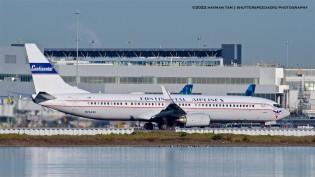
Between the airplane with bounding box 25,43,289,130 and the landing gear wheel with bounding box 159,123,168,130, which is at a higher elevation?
the airplane with bounding box 25,43,289,130

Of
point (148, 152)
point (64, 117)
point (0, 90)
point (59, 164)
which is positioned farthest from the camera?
point (0, 90)

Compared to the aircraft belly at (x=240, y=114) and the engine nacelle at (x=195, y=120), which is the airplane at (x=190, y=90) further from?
the engine nacelle at (x=195, y=120)

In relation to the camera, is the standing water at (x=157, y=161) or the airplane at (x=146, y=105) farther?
the airplane at (x=146, y=105)

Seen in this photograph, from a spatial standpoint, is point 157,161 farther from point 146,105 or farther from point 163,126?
point 163,126

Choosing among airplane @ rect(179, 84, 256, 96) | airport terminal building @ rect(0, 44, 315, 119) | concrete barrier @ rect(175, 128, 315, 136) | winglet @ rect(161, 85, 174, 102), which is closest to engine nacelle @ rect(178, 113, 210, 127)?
winglet @ rect(161, 85, 174, 102)

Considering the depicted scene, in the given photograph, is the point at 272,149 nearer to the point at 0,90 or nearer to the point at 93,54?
the point at 0,90

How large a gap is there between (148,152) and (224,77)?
163 feet

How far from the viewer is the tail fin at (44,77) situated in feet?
332

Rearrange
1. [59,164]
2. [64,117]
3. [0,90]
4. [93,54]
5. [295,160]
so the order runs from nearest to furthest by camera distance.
A: [59,164]
[295,160]
[64,117]
[0,90]
[93,54]

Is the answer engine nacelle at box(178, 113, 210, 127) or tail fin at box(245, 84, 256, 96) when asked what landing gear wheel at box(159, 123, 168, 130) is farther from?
tail fin at box(245, 84, 256, 96)

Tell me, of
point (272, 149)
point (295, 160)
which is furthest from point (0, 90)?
point (295, 160)

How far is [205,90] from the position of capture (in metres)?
129

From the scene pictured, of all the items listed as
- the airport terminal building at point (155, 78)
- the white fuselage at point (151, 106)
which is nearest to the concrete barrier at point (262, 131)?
the white fuselage at point (151, 106)

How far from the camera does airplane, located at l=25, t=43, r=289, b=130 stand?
98.3 meters
